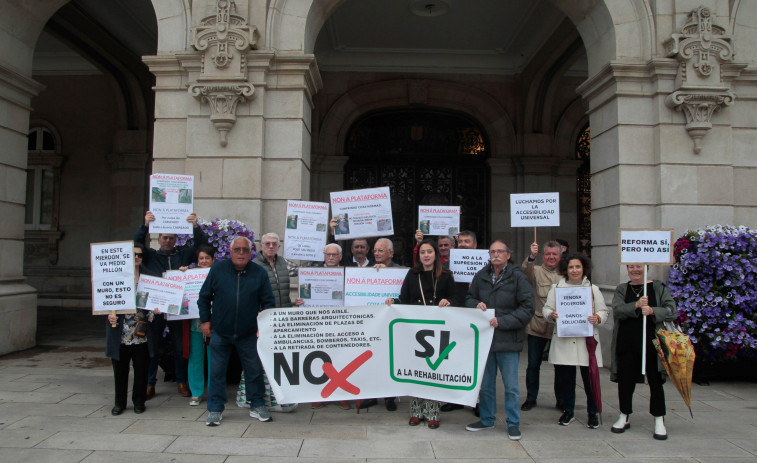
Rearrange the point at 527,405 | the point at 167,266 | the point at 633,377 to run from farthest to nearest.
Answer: the point at 167,266
the point at 527,405
the point at 633,377

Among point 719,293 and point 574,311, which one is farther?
point 719,293

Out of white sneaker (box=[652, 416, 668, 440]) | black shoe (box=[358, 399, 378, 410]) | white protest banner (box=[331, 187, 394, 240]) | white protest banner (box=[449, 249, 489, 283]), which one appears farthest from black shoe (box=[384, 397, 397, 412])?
white sneaker (box=[652, 416, 668, 440])

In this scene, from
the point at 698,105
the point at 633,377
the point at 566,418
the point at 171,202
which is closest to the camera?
the point at 633,377

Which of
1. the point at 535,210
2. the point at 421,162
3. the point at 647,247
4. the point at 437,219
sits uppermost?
the point at 421,162

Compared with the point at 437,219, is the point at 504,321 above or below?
below

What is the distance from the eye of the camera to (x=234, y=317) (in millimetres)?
5270

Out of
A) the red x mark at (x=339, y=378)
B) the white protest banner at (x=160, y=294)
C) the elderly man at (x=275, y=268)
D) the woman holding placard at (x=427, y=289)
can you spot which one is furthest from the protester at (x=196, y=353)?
the woman holding placard at (x=427, y=289)

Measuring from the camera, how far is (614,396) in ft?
21.1

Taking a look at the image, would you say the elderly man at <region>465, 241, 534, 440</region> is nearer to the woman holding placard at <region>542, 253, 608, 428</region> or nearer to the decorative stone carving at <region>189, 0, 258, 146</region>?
the woman holding placard at <region>542, 253, 608, 428</region>

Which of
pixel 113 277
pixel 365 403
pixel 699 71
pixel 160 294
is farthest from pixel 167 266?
pixel 699 71

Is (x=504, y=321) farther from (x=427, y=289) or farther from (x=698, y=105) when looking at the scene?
(x=698, y=105)

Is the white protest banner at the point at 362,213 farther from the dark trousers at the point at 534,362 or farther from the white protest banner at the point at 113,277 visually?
the white protest banner at the point at 113,277

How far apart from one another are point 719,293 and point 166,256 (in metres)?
6.94

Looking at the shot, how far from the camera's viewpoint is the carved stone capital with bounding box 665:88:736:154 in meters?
7.64
